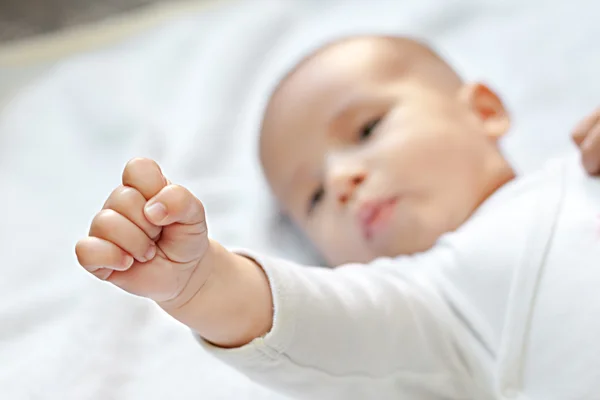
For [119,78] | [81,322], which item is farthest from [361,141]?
[119,78]

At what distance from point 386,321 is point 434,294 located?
0.08 m

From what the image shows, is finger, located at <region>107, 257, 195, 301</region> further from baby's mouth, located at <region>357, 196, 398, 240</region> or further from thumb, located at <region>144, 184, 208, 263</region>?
baby's mouth, located at <region>357, 196, 398, 240</region>

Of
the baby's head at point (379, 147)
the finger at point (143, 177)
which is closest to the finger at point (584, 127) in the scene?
the baby's head at point (379, 147)

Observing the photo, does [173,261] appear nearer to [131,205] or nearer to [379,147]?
[131,205]

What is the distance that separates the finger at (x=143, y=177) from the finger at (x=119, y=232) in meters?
0.02

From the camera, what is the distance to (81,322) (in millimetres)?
952

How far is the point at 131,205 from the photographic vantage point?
564mm

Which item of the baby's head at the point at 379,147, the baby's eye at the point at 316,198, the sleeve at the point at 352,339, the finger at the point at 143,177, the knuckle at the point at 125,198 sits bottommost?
the sleeve at the point at 352,339

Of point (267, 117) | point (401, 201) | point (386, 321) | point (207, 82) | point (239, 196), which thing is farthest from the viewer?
point (207, 82)

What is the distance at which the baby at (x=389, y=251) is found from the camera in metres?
0.63

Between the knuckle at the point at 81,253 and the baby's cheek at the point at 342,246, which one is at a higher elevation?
the knuckle at the point at 81,253

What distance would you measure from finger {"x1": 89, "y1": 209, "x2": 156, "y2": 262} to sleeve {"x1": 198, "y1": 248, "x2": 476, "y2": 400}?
15 centimetres

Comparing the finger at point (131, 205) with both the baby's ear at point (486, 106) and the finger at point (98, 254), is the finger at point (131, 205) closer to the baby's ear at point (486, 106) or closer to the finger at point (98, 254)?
the finger at point (98, 254)

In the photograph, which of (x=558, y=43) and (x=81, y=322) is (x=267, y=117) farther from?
(x=558, y=43)
